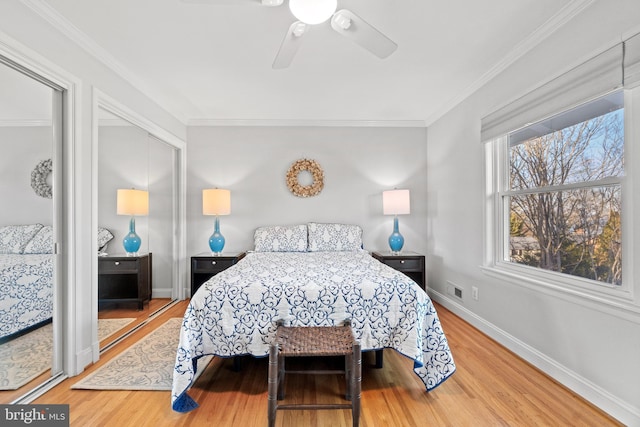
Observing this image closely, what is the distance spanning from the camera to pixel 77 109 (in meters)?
2.14

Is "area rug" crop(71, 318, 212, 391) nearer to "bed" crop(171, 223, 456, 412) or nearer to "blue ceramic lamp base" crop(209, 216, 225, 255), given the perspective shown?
"bed" crop(171, 223, 456, 412)

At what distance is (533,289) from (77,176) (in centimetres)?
340

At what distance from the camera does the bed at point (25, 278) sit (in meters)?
1.73

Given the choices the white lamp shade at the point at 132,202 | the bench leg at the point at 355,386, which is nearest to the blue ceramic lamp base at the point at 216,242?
the white lamp shade at the point at 132,202

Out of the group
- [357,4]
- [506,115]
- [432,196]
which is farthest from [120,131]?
[432,196]

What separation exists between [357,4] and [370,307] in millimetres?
1924

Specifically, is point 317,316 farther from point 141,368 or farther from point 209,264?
point 209,264

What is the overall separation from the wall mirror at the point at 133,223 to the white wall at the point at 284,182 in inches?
13.9

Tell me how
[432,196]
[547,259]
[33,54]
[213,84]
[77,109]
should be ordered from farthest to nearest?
[432,196] < [213,84] < [547,259] < [77,109] < [33,54]

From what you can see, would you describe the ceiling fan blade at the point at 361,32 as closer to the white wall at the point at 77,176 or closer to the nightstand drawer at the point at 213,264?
the white wall at the point at 77,176

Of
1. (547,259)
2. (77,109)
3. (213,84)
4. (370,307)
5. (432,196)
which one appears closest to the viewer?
(370,307)

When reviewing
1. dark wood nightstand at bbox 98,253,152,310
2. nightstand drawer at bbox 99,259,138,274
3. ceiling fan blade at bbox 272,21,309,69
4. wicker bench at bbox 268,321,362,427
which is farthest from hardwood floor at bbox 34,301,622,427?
ceiling fan blade at bbox 272,21,309,69

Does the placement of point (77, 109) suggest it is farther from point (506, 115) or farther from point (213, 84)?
point (506, 115)

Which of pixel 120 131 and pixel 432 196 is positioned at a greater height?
pixel 120 131
